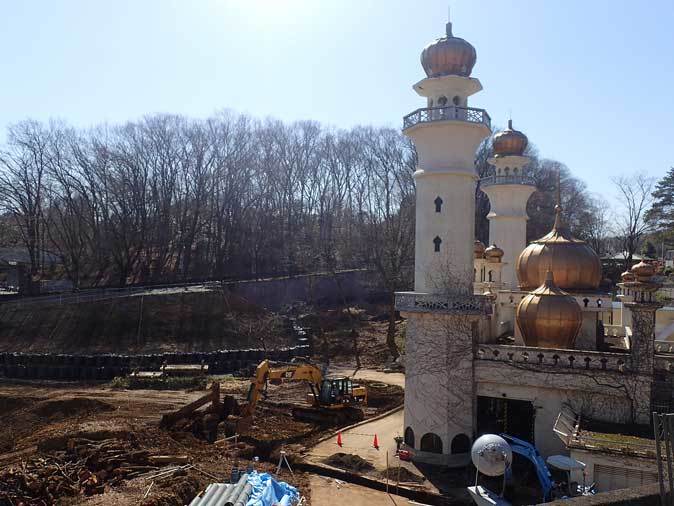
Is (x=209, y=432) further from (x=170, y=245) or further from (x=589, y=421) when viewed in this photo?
(x=170, y=245)

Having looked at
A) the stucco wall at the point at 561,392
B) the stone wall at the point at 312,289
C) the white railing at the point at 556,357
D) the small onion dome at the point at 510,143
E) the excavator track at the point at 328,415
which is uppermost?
the small onion dome at the point at 510,143

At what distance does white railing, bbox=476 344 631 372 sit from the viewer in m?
15.8

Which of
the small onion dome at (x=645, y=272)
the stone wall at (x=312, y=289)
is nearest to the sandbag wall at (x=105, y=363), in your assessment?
the stone wall at (x=312, y=289)

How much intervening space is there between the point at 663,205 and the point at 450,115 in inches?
1719

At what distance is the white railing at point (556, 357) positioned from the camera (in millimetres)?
15750

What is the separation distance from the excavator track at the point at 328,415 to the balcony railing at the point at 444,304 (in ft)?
21.1

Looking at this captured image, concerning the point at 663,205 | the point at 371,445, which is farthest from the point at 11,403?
the point at 663,205

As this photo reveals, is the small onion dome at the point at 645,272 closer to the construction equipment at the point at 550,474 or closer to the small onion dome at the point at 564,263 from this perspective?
the small onion dome at the point at 564,263

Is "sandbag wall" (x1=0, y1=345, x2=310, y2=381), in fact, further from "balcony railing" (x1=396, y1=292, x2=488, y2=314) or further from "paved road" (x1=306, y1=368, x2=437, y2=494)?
"balcony railing" (x1=396, y1=292, x2=488, y2=314)

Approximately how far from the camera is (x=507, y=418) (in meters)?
18.2

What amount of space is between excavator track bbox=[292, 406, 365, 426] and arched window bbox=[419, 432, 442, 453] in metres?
4.75

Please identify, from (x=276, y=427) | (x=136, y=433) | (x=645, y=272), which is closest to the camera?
(x=645, y=272)

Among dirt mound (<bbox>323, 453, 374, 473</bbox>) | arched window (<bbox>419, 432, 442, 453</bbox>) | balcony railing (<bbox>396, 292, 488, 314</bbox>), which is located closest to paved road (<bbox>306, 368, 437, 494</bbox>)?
dirt mound (<bbox>323, 453, 374, 473</bbox>)

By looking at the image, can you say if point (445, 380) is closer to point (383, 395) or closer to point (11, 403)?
point (383, 395)
